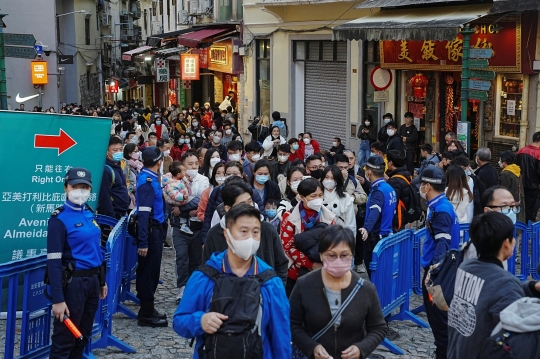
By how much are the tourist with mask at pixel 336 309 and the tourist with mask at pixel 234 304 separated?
234mm

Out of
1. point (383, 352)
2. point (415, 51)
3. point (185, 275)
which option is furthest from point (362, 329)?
point (415, 51)

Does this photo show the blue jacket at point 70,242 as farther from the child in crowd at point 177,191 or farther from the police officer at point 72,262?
the child in crowd at point 177,191

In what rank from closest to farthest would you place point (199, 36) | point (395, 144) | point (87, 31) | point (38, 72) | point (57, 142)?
point (57, 142), point (395, 144), point (199, 36), point (38, 72), point (87, 31)

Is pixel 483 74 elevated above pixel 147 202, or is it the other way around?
pixel 483 74

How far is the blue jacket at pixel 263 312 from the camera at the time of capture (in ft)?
14.9

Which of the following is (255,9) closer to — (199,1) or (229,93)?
(229,93)

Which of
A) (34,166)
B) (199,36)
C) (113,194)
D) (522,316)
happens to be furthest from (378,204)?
(199,36)

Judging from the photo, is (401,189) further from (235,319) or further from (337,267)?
(235,319)

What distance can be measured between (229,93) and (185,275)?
2422cm

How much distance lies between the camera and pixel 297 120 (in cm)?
2609

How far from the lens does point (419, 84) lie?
1942 cm

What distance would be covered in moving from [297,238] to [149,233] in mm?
2227

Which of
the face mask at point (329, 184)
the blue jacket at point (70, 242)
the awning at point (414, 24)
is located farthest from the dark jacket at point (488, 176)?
the blue jacket at point (70, 242)

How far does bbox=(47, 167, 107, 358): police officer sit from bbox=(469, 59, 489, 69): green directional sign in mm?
8812
